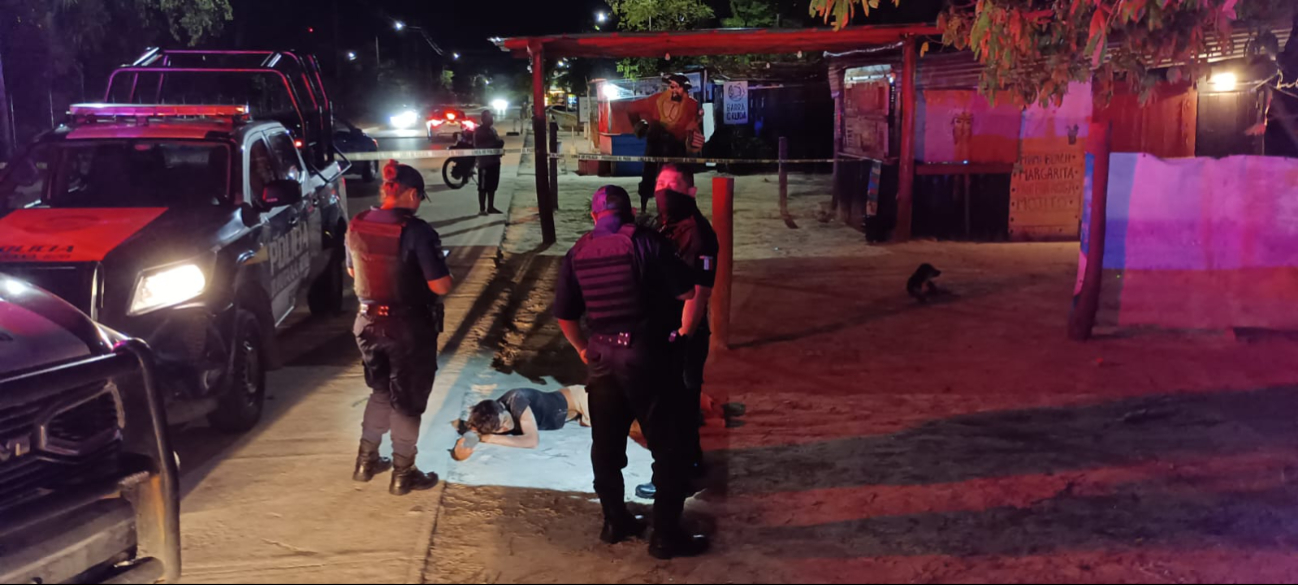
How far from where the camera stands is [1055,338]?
8.02m

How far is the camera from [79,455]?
3.28m

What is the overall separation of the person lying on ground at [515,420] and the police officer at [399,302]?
2.03ft

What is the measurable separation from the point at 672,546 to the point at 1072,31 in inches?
189

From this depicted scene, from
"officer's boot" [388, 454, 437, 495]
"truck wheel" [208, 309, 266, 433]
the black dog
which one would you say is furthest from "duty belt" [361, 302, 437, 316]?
the black dog

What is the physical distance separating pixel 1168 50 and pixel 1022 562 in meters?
4.51

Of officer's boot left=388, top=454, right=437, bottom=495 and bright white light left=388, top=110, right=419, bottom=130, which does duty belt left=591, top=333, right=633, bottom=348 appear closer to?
officer's boot left=388, top=454, right=437, bottom=495

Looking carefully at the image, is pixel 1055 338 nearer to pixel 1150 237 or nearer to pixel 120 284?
pixel 1150 237

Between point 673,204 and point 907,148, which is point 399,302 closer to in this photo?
point 673,204

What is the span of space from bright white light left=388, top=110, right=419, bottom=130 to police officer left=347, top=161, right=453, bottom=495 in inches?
1592

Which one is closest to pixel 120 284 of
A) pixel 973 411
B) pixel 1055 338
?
pixel 973 411

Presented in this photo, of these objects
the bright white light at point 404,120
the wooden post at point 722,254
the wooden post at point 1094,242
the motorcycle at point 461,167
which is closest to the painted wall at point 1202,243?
the wooden post at point 1094,242

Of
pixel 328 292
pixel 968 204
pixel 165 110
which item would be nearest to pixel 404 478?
pixel 165 110

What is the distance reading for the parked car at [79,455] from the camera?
3.07 metres

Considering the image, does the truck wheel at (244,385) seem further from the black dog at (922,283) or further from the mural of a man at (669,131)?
the mural of a man at (669,131)
